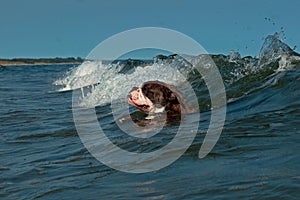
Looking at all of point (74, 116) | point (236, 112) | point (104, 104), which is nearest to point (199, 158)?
point (236, 112)

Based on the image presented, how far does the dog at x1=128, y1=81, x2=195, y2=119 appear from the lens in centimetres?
656

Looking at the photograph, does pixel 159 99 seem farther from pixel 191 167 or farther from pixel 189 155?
pixel 191 167

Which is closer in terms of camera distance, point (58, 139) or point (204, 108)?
point (58, 139)

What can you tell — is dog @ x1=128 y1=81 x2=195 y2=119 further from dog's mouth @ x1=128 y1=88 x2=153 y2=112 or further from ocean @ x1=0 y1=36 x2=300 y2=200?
ocean @ x1=0 y1=36 x2=300 y2=200

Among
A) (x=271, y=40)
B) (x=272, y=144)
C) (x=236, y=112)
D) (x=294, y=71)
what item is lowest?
(x=272, y=144)

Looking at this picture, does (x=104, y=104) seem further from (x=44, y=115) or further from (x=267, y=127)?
(x=267, y=127)

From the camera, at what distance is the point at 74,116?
27.0 ft

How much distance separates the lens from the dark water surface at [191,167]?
3049 millimetres

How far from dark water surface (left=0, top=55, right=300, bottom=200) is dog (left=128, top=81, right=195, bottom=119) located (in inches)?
23.2

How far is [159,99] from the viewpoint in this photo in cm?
659

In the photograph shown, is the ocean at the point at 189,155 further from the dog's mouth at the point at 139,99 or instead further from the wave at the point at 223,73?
the dog's mouth at the point at 139,99

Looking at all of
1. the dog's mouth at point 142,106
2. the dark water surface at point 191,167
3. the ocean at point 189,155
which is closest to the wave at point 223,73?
the ocean at point 189,155

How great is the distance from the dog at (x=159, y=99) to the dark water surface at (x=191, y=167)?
0.59 meters

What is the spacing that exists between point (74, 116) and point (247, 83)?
120 inches
